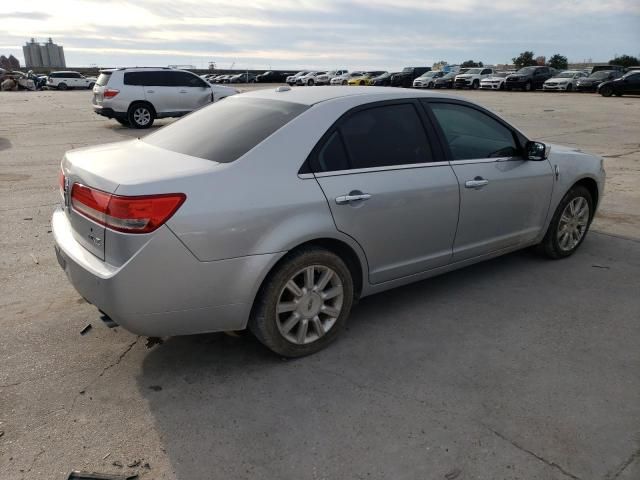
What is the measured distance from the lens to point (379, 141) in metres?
3.67

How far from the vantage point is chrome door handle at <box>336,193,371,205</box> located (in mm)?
3318

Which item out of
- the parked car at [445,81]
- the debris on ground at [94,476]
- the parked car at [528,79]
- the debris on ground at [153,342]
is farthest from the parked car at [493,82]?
the debris on ground at [94,476]

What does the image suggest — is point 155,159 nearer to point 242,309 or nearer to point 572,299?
point 242,309

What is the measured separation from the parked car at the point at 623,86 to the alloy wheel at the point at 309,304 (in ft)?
106

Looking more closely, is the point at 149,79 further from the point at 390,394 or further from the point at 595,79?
the point at 595,79

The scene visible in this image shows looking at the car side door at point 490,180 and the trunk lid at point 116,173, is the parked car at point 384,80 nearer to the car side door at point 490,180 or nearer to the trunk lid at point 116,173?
the car side door at point 490,180

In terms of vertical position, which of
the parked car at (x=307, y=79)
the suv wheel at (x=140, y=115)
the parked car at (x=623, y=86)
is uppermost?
the parked car at (x=623, y=86)

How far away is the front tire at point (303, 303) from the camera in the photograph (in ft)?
10.3

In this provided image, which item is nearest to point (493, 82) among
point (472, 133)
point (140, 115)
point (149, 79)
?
point (149, 79)

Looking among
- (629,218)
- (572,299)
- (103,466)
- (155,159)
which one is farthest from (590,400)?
(629,218)

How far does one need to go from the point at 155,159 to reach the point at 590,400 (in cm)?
288

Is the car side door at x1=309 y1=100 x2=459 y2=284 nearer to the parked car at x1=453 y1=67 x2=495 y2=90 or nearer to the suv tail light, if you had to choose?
the suv tail light

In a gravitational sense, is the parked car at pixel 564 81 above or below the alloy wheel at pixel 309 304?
below

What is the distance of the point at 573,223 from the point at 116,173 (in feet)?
13.8
